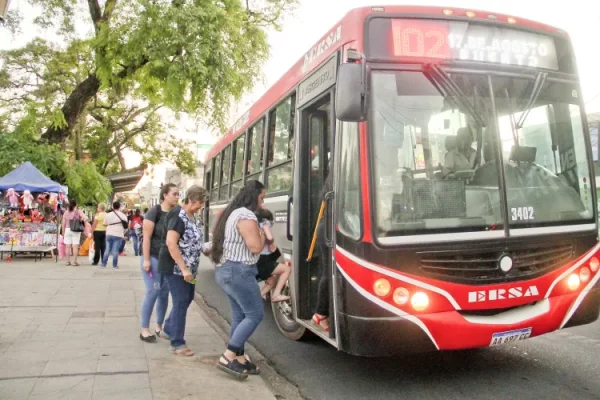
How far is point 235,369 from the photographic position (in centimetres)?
484

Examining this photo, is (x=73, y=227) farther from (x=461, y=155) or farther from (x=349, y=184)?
(x=461, y=155)

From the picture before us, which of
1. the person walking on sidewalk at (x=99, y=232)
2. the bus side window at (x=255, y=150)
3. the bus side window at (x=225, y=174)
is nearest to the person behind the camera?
the bus side window at (x=255, y=150)

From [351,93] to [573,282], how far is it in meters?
2.45

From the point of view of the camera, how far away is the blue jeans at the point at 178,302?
212 inches

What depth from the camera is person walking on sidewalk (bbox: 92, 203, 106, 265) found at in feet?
47.0

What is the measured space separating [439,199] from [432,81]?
0.96 metres

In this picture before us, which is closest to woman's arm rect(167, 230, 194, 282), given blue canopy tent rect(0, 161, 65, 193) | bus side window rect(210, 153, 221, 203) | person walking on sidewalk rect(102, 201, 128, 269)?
bus side window rect(210, 153, 221, 203)

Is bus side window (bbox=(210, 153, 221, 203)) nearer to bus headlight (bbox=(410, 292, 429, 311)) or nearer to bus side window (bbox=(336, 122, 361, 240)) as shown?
bus side window (bbox=(336, 122, 361, 240))

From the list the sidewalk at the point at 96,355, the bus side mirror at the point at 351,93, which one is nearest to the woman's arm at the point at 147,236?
the sidewalk at the point at 96,355

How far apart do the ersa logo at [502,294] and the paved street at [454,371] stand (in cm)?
83

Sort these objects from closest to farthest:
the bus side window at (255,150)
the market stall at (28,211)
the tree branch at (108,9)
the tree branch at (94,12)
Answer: the bus side window at (255,150)
the market stall at (28,211)
the tree branch at (108,9)
the tree branch at (94,12)

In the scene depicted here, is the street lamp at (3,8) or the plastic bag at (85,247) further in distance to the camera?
the plastic bag at (85,247)

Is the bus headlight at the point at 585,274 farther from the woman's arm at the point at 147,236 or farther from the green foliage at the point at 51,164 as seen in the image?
the green foliage at the point at 51,164

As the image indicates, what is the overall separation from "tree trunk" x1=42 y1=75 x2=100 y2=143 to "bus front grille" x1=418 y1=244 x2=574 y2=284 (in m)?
16.9
